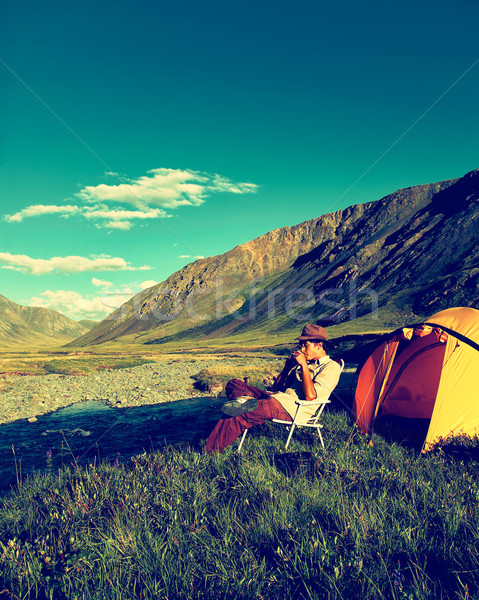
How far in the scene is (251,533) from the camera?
3.63 m

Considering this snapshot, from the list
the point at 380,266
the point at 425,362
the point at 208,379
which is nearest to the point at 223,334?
the point at 380,266

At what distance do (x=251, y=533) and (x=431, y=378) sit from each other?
7586mm

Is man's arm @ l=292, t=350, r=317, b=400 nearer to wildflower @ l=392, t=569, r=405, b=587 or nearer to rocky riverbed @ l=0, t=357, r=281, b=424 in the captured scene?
wildflower @ l=392, t=569, r=405, b=587

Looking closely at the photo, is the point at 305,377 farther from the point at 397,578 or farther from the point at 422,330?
the point at 397,578

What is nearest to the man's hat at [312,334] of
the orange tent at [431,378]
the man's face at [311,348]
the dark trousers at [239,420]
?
the man's face at [311,348]

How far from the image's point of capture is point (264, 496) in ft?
14.1

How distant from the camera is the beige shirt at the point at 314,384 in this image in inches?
268

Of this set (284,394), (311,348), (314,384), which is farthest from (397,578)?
(311,348)

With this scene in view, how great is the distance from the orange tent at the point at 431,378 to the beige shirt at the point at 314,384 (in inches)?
66.0

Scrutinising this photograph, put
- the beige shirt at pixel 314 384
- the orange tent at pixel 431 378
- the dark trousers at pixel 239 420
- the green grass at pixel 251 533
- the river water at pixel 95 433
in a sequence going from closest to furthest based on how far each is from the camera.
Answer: the green grass at pixel 251 533
the dark trousers at pixel 239 420
the beige shirt at pixel 314 384
the orange tent at pixel 431 378
the river water at pixel 95 433

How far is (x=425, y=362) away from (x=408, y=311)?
91.9m

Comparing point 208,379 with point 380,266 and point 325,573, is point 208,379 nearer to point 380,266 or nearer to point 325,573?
point 325,573

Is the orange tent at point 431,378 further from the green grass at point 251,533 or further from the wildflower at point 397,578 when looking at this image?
the wildflower at point 397,578

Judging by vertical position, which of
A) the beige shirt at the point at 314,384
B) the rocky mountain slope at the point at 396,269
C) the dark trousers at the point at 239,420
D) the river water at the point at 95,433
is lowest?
the river water at the point at 95,433
